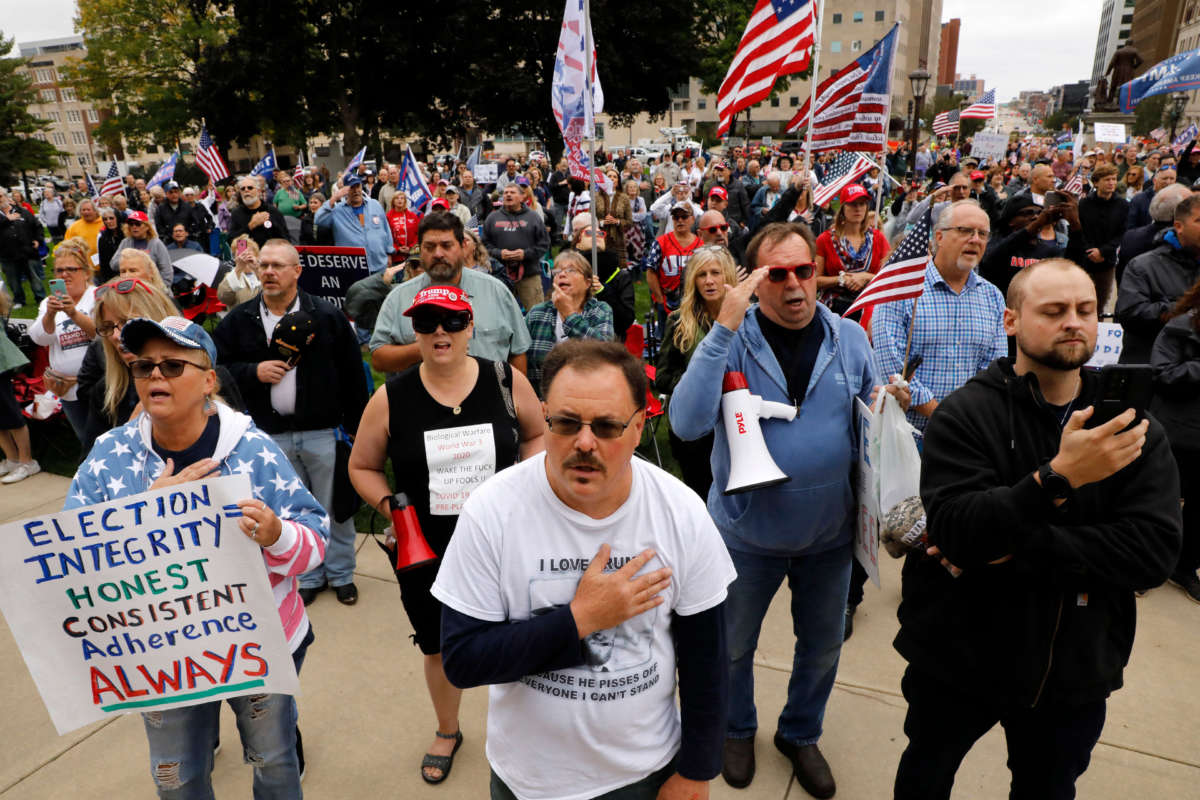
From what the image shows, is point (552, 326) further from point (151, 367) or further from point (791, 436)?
point (151, 367)

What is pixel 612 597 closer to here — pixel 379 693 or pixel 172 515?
pixel 172 515

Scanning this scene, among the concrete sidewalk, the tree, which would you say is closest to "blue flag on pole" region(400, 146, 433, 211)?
the concrete sidewalk

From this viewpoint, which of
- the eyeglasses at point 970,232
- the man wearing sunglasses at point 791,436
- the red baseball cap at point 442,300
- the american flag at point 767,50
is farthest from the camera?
the american flag at point 767,50

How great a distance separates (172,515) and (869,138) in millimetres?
5512

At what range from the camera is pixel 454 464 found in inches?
115

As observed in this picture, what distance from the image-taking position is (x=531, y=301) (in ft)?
29.8

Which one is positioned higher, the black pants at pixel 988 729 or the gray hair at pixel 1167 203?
the gray hair at pixel 1167 203

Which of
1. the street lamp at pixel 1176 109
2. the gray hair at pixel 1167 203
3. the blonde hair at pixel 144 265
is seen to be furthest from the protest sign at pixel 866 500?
the street lamp at pixel 1176 109

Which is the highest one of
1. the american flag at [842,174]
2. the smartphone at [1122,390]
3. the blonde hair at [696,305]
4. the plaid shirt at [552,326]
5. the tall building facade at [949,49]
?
the tall building facade at [949,49]

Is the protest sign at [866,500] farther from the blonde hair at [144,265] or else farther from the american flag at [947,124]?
the american flag at [947,124]

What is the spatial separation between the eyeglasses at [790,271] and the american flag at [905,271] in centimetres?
86

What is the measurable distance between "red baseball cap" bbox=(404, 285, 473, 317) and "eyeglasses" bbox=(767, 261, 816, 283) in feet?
3.83

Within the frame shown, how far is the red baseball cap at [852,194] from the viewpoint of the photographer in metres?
5.84

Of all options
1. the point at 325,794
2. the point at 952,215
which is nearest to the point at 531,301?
the point at 952,215
